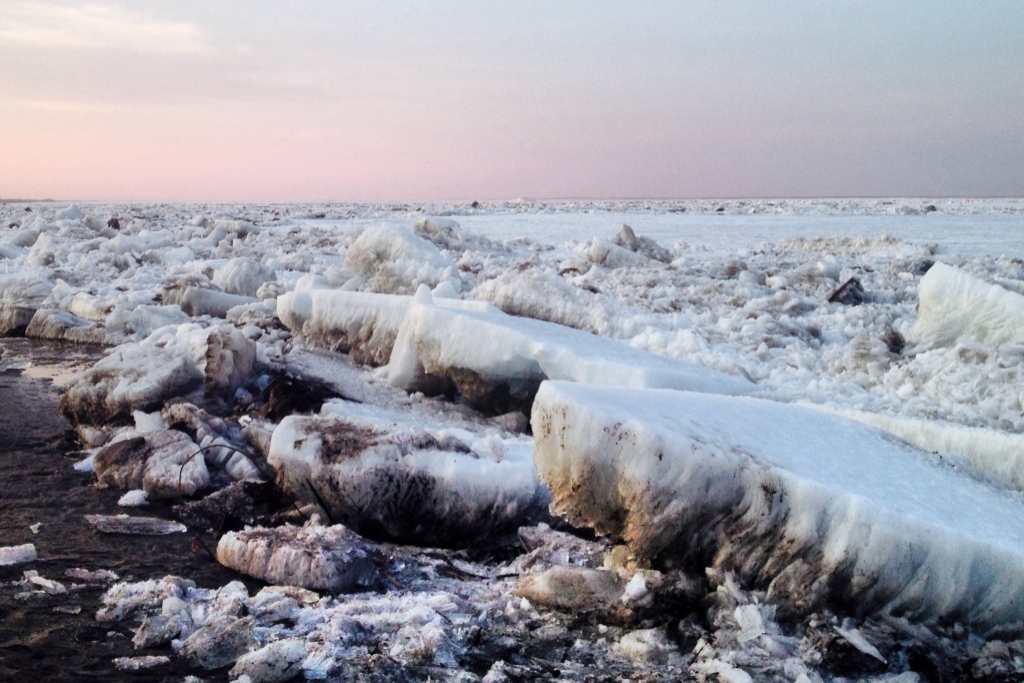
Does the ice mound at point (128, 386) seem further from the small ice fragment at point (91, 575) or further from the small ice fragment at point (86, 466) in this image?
the small ice fragment at point (91, 575)

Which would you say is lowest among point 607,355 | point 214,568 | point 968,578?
point 214,568

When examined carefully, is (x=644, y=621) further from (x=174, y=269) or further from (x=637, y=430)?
(x=174, y=269)

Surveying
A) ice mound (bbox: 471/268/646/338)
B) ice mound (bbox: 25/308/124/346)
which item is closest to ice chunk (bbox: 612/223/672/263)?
ice mound (bbox: 471/268/646/338)

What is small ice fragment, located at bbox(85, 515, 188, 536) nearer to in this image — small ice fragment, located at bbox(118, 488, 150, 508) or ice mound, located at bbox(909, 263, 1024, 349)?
small ice fragment, located at bbox(118, 488, 150, 508)

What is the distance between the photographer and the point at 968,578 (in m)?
2.45

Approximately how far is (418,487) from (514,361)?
1.11 meters

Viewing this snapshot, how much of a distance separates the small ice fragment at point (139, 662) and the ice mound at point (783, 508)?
1.24 metres

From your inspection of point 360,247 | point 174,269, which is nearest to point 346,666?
point 360,247

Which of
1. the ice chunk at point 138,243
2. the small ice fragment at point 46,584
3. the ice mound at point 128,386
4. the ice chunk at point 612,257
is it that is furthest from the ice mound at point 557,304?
the ice chunk at point 138,243

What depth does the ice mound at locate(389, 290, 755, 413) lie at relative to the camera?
4.05m

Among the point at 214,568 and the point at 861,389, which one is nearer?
the point at 214,568

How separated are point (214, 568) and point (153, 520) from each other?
1.91 ft

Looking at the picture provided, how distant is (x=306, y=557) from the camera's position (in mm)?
3014

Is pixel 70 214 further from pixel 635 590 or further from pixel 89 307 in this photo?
pixel 635 590
